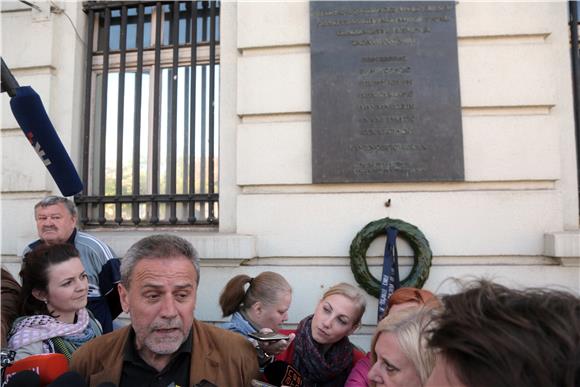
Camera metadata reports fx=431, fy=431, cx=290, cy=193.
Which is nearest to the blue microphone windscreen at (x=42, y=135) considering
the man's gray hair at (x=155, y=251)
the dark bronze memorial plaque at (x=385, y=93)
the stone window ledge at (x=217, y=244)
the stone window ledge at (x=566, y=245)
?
the man's gray hair at (x=155, y=251)

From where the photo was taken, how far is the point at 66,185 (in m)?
1.97

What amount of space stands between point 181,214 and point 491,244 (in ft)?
9.18

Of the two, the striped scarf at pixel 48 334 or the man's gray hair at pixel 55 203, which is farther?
the man's gray hair at pixel 55 203

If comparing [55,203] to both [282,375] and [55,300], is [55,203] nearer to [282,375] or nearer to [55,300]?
[55,300]

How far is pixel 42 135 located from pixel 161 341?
3.32 feet

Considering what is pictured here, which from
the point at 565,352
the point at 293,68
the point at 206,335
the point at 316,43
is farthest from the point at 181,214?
the point at 565,352

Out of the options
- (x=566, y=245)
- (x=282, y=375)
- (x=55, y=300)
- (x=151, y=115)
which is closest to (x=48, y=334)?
(x=55, y=300)

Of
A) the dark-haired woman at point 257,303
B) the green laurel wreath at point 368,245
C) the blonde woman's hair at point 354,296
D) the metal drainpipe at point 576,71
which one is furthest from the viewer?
the metal drainpipe at point 576,71

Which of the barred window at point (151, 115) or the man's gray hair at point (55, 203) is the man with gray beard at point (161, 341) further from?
the barred window at point (151, 115)

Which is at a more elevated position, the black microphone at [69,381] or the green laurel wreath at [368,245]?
the green laurel wreath at [368,245]

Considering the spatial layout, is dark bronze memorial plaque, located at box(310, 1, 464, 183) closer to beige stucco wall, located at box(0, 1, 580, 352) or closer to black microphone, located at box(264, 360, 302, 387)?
beige stucco wall, located at box(0, 1, 580, 352)

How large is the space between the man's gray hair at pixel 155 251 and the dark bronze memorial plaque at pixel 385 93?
1.96 m

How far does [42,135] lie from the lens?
1846 mm

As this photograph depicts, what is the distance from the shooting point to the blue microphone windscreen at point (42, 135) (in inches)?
68.0
